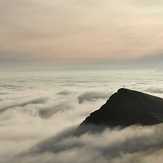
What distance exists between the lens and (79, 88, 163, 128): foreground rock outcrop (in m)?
121

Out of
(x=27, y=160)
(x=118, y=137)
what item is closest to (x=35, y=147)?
(x=27, y=160)

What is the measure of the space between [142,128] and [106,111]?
12.4 m

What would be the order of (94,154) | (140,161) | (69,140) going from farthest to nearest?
1. (69,140)
2. (94,154)
3. (140,161)

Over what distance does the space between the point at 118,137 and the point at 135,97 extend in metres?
15.8

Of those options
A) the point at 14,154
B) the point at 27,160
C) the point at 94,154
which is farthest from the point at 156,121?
the point at 14,154

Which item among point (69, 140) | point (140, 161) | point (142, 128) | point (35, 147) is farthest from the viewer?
point (35, 147)

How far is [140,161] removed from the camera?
118m

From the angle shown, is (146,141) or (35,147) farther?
(35,147)

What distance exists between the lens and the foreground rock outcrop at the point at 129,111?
398ft

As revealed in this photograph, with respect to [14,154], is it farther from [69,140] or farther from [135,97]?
[135,97]

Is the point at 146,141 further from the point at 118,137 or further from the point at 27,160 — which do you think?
the point at 27,160

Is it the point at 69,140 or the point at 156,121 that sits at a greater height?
the point at 156,121

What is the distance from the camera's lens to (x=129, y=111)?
12238cm

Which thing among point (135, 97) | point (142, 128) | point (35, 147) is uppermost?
point (135, 97)
